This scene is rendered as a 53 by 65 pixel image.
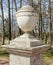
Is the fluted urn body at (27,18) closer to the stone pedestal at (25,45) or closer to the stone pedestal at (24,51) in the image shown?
the stone pedestal at (25,45)

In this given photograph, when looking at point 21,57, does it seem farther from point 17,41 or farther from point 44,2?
point 44,2

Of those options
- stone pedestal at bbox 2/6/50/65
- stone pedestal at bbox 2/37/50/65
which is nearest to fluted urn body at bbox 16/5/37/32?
stone pedestal at bbox 2/6/50/65

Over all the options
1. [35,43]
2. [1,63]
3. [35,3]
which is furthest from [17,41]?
[35,3]

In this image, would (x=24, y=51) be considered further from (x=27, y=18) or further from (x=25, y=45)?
(x=27, y=18)

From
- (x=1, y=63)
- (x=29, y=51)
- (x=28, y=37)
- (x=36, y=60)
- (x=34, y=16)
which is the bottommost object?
(x=1, y=63)

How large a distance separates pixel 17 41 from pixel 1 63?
6.16 metres

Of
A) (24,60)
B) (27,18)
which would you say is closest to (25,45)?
(24,60)

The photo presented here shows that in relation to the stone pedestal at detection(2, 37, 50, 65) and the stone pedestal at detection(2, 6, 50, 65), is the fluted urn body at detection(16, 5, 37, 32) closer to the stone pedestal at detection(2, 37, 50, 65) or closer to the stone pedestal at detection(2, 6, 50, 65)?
the stone pedestal at detection(2, 6, 50, 65)

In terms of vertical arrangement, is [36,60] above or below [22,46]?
below

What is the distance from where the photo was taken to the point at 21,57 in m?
3.13

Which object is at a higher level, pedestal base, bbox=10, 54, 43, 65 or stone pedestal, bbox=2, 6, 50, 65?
stone pedestal, bbox=2, 6, 50, 65

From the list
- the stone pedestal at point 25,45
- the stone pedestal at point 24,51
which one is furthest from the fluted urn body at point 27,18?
the stone pedestal at point 24,51

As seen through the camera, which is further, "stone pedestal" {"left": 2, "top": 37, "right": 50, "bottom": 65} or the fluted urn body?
the fluted urn body

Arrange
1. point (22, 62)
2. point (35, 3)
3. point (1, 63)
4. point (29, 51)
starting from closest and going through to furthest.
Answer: point (29, 51) < point (22, 62) < point (1, 63) < point (35, 3)
